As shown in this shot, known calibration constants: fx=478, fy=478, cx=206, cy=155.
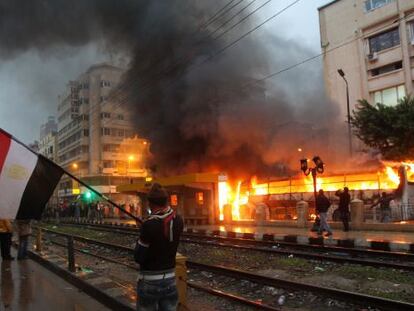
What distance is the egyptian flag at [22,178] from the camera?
5180 mm

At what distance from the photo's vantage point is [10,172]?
205 inches

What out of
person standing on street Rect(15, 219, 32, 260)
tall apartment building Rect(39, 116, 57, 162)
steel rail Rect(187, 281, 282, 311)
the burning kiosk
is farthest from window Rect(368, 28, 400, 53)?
tall apartment building Rect(39, 116, 57, 162)

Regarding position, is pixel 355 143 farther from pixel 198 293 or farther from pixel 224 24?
pixel 198 293

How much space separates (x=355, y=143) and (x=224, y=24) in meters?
13.4

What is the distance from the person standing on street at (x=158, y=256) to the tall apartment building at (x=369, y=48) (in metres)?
31.7

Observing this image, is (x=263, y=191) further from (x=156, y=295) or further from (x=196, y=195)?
(x=156, y=295)

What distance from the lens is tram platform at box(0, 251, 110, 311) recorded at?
22.4ft

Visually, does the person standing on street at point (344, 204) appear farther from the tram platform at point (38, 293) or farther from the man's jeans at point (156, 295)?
the man's jeans at point (156, 295)

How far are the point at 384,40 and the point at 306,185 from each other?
586 inches

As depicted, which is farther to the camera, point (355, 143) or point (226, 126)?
point (355, 143)

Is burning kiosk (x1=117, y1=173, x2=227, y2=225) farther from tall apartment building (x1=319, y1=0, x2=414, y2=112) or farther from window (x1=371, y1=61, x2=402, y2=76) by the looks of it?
window (x1=371, y1=61, x2=402, y2=76)

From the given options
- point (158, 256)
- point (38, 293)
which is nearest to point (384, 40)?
point (38, 293)

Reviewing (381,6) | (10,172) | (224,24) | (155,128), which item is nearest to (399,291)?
(10,172)

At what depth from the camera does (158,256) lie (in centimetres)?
385
